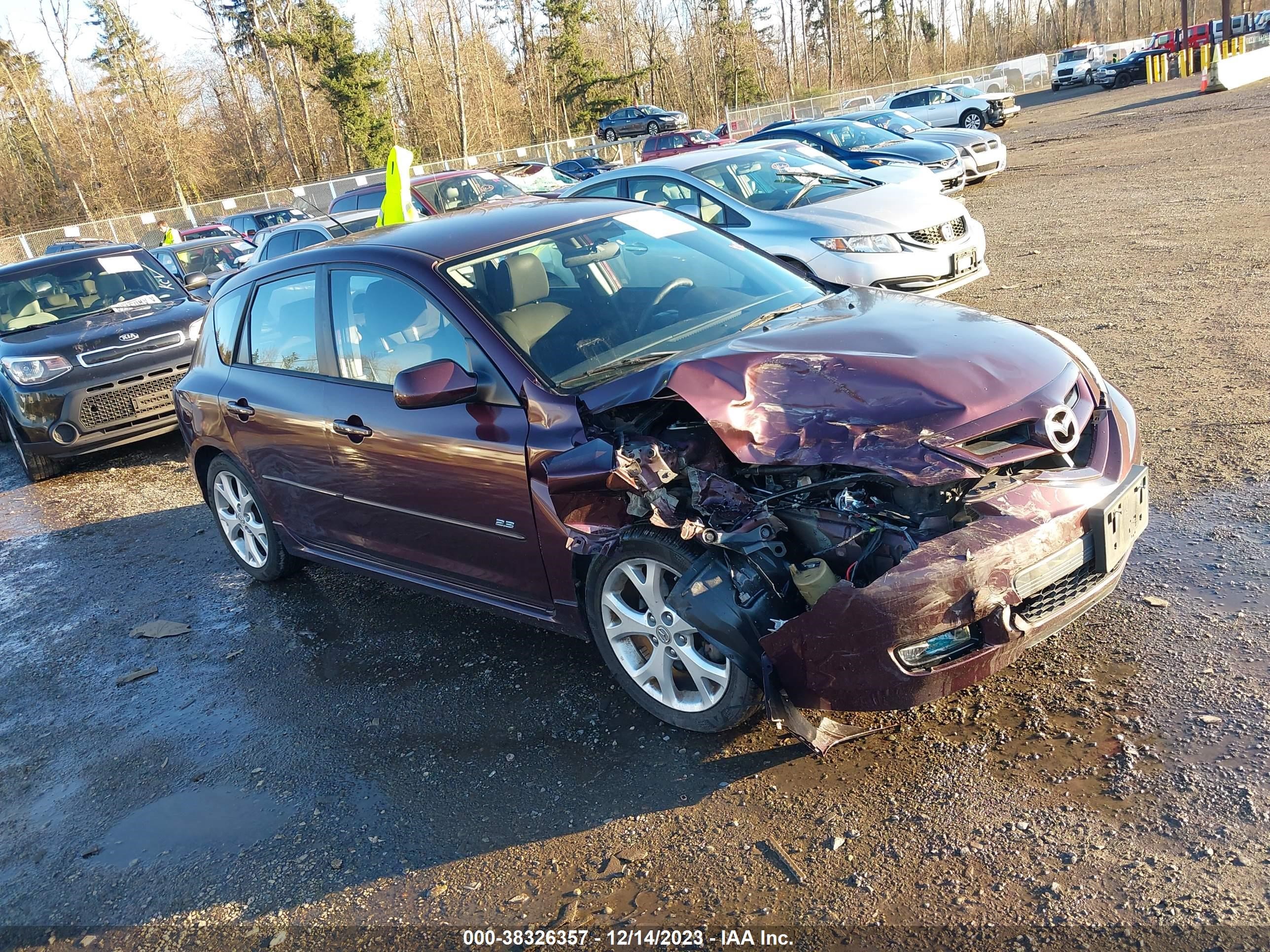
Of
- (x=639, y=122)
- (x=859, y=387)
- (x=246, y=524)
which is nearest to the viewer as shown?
(x=859, y=387)

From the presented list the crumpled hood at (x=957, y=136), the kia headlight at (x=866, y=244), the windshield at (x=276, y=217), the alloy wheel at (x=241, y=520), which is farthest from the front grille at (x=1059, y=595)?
the windshield at (x=276, y=217)

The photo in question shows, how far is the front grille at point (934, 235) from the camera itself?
8.65 metres

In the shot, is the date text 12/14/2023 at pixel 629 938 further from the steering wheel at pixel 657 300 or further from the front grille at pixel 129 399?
the front grille at pixel 129 399

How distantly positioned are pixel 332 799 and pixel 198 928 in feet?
2.11

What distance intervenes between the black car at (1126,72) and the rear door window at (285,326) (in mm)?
44841

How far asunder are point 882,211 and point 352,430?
606cm

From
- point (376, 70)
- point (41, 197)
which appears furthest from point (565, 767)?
point (41, 197)

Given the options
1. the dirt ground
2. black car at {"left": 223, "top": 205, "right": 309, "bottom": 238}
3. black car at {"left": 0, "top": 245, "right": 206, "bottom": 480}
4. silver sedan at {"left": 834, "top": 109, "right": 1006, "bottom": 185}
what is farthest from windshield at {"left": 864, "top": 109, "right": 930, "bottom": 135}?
the dirt ground

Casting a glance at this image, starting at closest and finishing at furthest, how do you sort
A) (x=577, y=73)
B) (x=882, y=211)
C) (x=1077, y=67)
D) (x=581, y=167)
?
(x=882, y=211) < (x=581, y=167) < (x=1077, y=67) < (x=577, y=73)

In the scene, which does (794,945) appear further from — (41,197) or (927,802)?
(41,197)

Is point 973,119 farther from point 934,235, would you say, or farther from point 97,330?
point 97,330

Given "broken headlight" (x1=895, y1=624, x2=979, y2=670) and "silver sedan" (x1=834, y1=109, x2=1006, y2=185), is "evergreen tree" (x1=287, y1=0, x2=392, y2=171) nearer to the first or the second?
"silver sedan" (x1=834, y1=109, x2=1006, y2=185)

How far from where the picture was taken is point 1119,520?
320 cm

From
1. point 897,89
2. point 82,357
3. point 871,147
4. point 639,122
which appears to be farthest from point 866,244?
point 897,89
